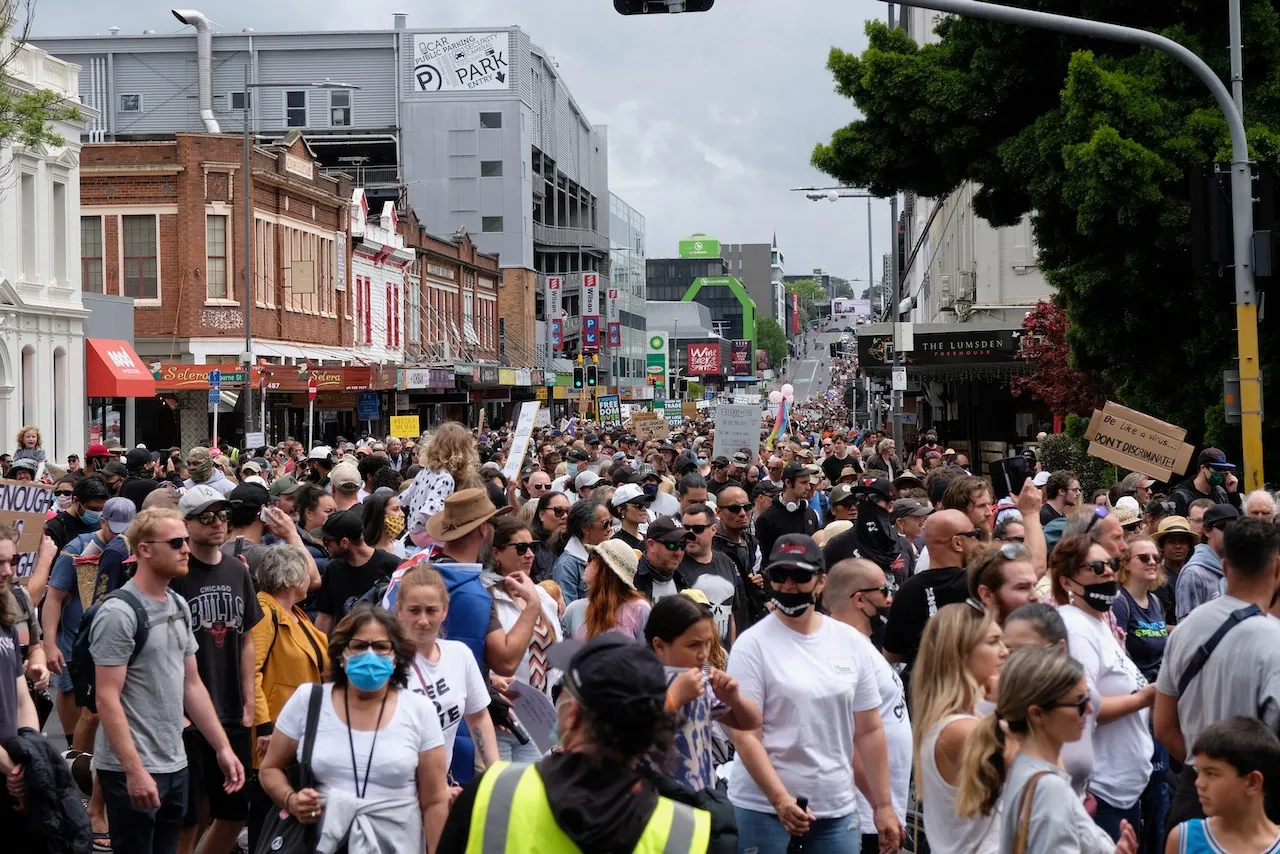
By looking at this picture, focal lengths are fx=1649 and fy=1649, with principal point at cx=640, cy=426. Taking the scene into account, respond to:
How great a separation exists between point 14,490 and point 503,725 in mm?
→ 5262

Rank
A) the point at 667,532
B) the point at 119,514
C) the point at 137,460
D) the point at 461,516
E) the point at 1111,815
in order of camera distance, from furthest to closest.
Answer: the point at 137,460 < the point at 119,514 < the point at 667,532 < the point at 461,516 < the point at 1111,815

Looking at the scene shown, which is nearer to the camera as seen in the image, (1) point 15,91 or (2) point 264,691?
(2) point 264,691

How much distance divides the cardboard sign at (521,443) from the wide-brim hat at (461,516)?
8.21 metres

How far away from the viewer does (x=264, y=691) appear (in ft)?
24.8

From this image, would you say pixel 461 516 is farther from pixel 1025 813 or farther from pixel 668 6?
pixel 668 6

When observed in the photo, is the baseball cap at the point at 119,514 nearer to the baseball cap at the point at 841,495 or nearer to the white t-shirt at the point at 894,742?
the white t-shirt at the point at 894,742

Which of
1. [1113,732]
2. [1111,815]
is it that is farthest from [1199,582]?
[1111,815]

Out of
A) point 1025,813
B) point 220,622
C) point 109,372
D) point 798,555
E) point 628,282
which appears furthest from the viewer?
point 628,282

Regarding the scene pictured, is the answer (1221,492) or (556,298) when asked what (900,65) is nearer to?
(1221,492)

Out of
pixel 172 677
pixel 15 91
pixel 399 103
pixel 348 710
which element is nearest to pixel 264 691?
pixel 172 677

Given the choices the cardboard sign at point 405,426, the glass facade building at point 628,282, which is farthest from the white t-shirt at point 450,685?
the glass facade building at point 628,282

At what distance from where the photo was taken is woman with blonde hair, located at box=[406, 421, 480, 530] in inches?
376

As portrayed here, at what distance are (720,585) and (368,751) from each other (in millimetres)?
3275

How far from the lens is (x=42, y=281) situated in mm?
35031
